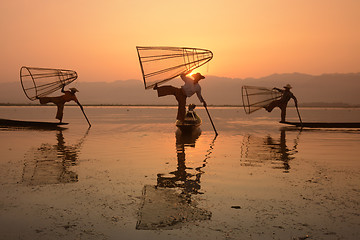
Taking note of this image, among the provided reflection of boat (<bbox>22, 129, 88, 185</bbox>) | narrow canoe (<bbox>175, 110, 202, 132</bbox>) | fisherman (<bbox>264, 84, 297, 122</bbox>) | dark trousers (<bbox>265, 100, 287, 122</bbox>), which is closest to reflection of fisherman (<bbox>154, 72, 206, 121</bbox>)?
narrow canoe (<bbox>175, 110, 202, 132</bbox>)

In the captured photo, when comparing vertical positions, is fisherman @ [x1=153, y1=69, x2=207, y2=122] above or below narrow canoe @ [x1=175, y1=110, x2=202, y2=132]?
above

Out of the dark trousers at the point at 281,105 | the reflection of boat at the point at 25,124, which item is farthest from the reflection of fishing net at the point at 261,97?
the reflection of boat at the point at 25,124

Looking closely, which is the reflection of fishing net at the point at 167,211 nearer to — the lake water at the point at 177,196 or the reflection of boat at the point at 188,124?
the lake water at the point at 177,196

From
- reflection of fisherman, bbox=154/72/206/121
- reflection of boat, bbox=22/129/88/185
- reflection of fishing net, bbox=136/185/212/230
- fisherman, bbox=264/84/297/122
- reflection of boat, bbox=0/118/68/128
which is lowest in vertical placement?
reflection of boat, bbox=0/118/68/128

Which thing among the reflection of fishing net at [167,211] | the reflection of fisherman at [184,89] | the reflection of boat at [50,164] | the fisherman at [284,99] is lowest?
the reflection of boat at [50,164]

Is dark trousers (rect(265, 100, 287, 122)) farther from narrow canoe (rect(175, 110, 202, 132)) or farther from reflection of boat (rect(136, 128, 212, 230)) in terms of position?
reflection of boat (rect(136, 128, 212, 230))

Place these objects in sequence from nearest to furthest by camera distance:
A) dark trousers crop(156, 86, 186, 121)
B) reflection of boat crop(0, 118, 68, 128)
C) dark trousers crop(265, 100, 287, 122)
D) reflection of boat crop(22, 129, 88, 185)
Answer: reflection of boat crop(22, 129, 88, 185) < dark trousers crop(156, 86, 186, 121) < reflection of boat crop(0, 118, 68, 128) < dark trousers crop(265, 100, 287, 122)

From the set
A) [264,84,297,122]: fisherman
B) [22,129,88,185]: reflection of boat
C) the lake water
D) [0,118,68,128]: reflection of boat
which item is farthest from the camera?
[264,84,297,122]: fisherman

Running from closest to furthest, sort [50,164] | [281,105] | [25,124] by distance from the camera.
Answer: [50,164]
[25,124]
[281,105]

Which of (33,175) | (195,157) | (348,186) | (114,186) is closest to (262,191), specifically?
(348,186)

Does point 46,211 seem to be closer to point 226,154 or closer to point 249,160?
point 249,160

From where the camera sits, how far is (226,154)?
40.3ft

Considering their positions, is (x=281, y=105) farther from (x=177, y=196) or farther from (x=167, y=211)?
(x=167, y=211)

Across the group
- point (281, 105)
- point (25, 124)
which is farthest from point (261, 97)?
point (25, 124)
